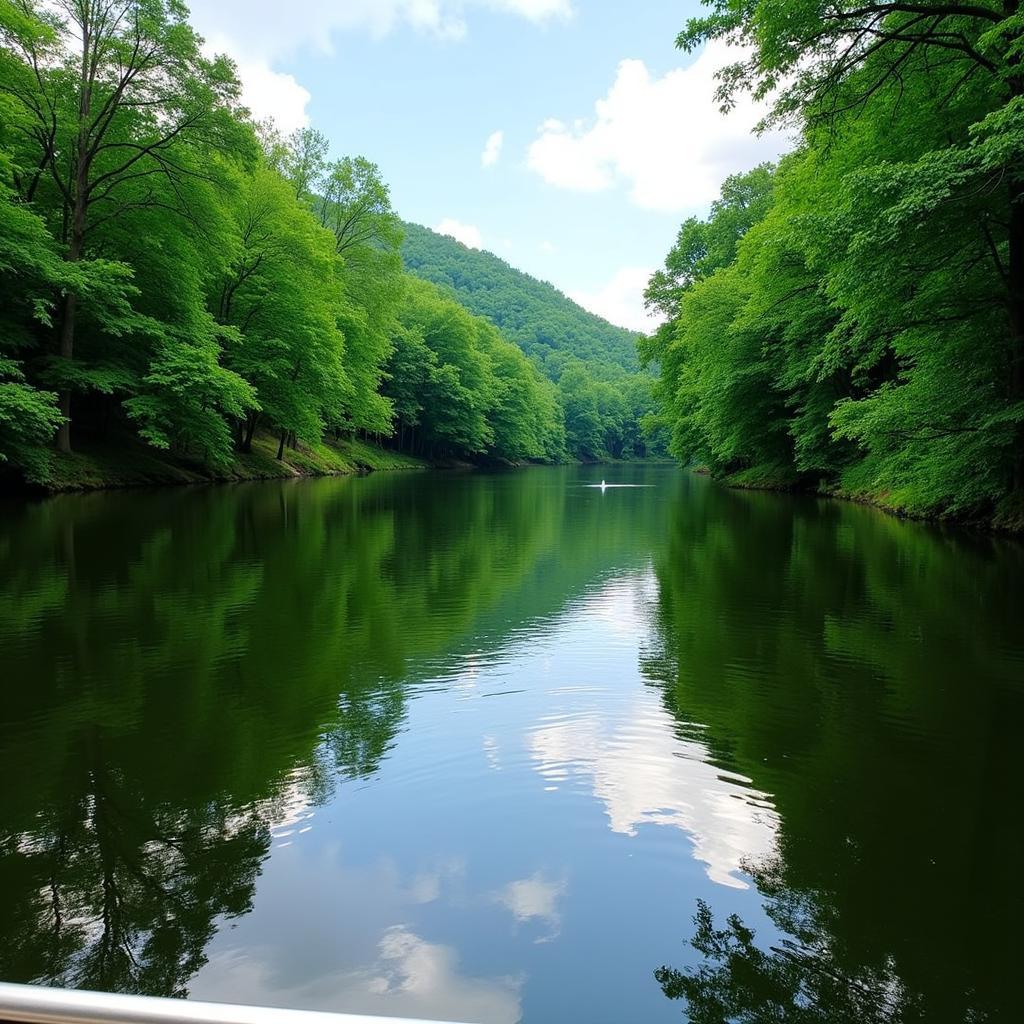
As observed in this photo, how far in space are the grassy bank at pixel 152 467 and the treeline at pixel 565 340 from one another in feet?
214

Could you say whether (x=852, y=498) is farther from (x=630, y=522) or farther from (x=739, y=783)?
(x=739, y=783)

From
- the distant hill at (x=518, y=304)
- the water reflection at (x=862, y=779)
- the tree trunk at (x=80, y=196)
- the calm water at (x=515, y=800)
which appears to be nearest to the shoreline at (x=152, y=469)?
the tree trunk at (x=80, y=196)

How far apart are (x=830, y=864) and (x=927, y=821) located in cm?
72

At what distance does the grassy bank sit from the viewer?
2103cm

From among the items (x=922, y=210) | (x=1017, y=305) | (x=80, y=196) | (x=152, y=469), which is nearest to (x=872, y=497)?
(x=1017, y=305)

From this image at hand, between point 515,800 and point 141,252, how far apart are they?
25182mm

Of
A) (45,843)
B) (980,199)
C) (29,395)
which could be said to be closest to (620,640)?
(45,843)

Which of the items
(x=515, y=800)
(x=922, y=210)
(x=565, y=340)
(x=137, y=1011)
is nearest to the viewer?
(x=137, y=1011)

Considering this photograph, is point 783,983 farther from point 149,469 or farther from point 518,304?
point 518,304

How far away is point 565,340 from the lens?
143125 millimetres

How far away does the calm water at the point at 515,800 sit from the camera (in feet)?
8.63

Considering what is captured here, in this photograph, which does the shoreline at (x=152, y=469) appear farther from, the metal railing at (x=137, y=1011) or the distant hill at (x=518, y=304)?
the distant hill at (x=518, y=304)

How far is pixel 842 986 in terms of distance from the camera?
8.37ft

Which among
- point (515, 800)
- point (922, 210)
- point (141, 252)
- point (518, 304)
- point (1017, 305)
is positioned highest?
point (518, 304)
